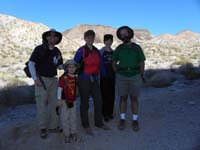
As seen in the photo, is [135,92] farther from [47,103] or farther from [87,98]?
[47,103]

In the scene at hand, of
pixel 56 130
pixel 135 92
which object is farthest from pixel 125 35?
pixel 56 130

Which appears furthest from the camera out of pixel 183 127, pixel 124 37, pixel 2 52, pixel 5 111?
pixel 2 52

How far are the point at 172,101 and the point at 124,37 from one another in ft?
12.2

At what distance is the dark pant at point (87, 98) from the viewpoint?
848 cm

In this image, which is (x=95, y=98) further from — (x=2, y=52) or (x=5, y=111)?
(x=2, y=52)

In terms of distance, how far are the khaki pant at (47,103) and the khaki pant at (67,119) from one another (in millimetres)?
281

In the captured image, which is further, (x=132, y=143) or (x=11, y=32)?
(x=11, y=32)

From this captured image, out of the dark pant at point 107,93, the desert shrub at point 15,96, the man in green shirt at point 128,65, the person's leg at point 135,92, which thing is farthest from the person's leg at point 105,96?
Result: the desert shrub at point 15,96

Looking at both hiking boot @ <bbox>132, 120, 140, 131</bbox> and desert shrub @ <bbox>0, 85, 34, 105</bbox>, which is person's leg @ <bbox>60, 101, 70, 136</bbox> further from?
desert shrub @ <bbox>0, 85, 34, 105</bbox>

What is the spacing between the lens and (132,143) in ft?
27.5

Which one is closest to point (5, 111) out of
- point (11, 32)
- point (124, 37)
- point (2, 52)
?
point (124, 37)

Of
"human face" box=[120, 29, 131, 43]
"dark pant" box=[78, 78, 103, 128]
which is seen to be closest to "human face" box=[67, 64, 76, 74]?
"dark pant" box=[78, 78, 103, 128]

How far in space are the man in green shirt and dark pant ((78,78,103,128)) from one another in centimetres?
50

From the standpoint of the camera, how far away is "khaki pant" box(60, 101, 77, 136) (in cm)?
829
